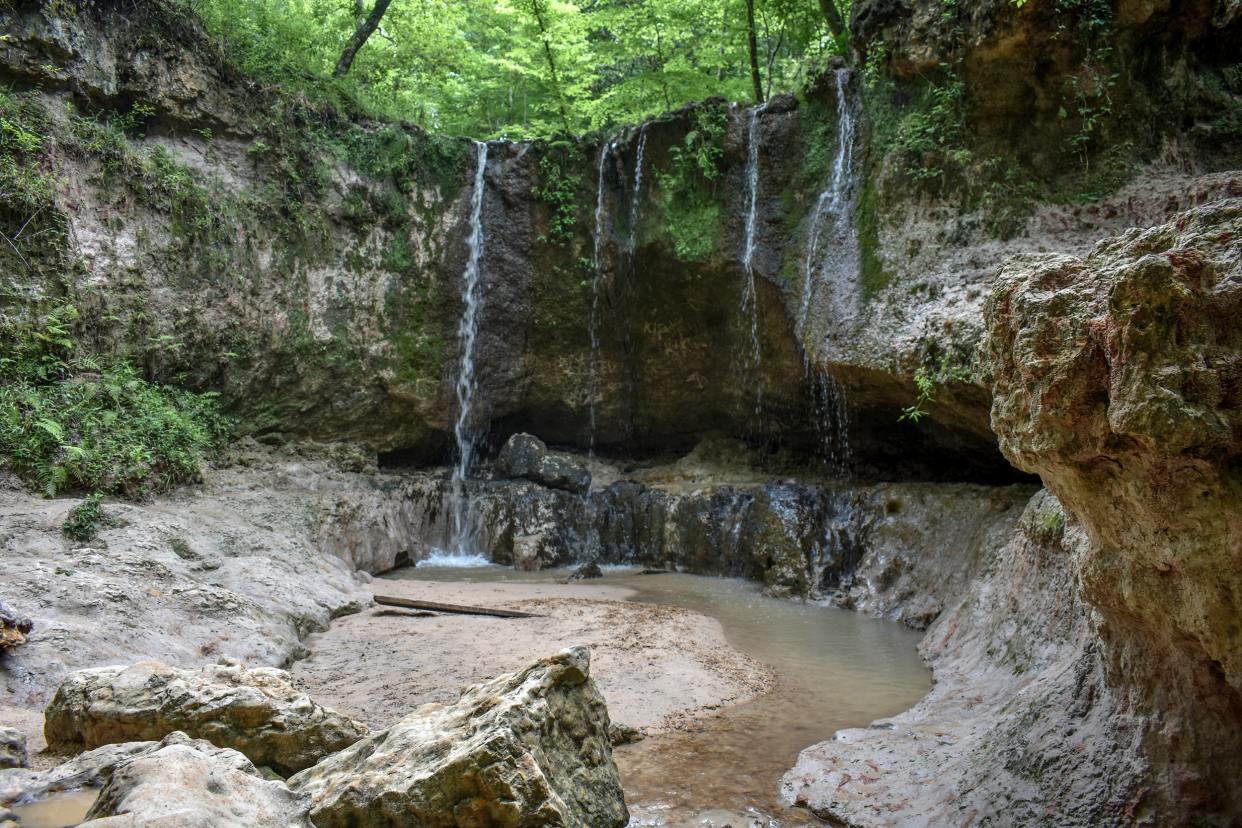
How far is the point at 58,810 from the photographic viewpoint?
90.3 inches

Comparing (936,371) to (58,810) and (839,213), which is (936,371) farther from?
(58,810)

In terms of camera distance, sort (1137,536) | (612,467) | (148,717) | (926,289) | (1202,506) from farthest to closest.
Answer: (612,467)
(926,289)
(148,717)
(1137,536)
(1202,506)

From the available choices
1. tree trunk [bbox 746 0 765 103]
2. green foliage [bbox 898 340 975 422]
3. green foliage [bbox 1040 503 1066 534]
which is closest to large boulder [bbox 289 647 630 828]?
green foliage [bbox 1040 503 1066 534]

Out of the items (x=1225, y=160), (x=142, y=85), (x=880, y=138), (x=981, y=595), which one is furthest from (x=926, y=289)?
(x=142, y=85)

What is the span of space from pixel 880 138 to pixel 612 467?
6972mm

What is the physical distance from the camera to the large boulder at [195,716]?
3057 mm

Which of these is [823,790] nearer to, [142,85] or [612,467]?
[612,467]

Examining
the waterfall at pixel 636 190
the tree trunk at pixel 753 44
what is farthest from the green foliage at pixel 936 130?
the waterfall at pixel 636 190

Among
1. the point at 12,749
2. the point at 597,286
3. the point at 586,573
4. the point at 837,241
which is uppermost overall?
the point at 837,241

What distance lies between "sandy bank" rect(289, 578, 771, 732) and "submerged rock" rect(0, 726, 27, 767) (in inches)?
65.4

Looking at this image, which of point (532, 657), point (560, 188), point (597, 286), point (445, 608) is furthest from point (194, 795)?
point (560, 188)

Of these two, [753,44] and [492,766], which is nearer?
[492,766]

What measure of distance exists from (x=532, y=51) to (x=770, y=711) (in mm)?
12340

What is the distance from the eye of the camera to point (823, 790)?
3.42 meters
